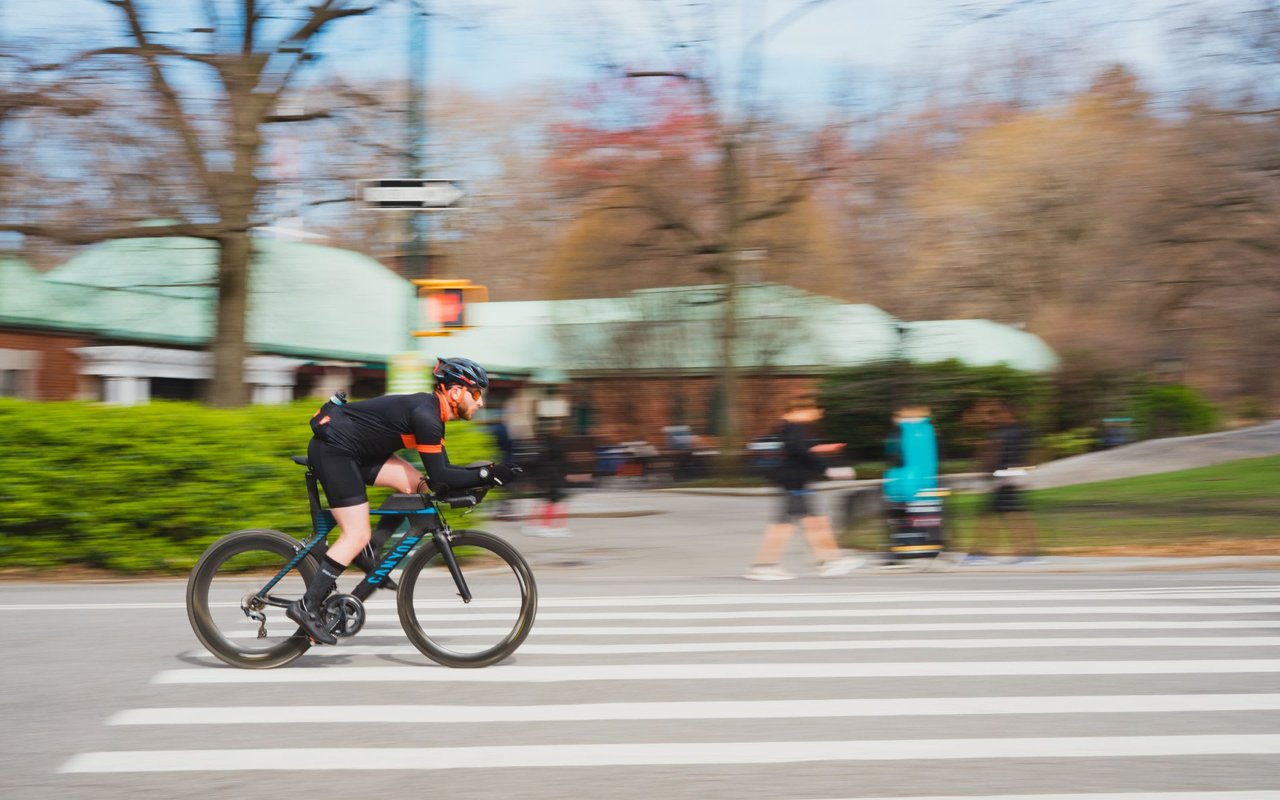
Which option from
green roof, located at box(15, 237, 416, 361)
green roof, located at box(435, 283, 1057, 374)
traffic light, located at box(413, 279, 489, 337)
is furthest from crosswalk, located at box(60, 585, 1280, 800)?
green roof, located at box(435, 283, 1057, 374)

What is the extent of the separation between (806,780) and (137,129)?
46.1ft

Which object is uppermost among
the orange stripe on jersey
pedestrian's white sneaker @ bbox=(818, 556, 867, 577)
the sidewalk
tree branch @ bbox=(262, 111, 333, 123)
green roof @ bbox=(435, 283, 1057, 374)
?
tree branch @ bbox=(262, 111, 333, 123)

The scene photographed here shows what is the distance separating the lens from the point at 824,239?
35.6 meters

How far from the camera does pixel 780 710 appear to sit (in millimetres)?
6199

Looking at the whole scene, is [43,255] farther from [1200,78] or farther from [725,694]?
[1200,78]

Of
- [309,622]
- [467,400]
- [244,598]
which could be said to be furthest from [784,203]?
Answer: [309,622]

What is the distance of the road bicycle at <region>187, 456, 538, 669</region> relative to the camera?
702 centimetres

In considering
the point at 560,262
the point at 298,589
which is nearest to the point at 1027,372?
the point at 560,262

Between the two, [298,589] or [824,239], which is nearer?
[298,589]

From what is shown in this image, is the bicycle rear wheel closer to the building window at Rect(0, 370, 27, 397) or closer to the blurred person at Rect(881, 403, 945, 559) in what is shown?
the blurred person at Rect(881, 403, 945, 559)

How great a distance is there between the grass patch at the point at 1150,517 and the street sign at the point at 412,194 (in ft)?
21.1

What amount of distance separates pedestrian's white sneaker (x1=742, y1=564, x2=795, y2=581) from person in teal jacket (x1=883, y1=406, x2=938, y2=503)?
5.77 feet

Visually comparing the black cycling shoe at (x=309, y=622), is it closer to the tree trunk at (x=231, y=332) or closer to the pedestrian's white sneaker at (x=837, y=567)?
the pedestrian's white sneaker at (x=837, y=567)

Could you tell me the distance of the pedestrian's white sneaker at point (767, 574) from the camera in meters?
12.4
